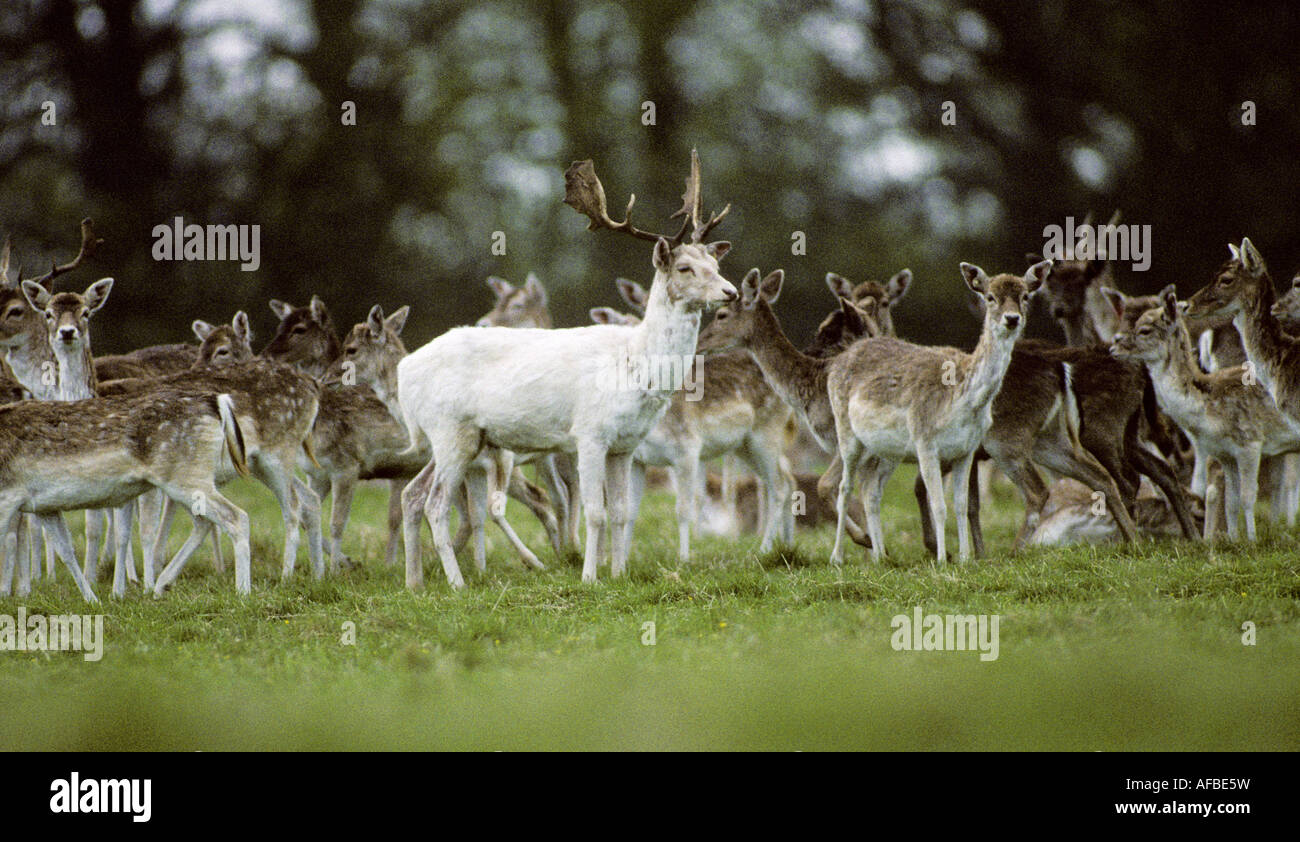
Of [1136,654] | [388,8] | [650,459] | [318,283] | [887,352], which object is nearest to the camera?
[1136,654]

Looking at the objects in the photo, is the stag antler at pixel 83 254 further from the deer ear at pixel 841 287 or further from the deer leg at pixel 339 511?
the deer ear at pixel 841 287

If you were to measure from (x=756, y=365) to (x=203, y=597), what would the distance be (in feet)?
15.8

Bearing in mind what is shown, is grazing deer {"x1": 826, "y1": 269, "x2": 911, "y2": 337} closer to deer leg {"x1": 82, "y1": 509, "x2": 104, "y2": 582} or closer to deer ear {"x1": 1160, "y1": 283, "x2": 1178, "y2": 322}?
deer ear {"x1": 1160, "y1": 283, "x2": 1178, "y2": 322}

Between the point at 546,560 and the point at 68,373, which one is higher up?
the point at 68,373

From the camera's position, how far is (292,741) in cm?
539

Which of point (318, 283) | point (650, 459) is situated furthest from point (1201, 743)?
point (318, 283)

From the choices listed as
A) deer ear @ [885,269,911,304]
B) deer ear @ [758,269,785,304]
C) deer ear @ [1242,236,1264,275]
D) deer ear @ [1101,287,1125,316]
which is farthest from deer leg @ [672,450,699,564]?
deer ear @ [1242,236,1264,275]

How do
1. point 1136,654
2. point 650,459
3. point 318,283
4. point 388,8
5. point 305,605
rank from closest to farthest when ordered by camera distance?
point 1136,654 → point 305,605 → point 650,459 → point 318,283 → point 388,8

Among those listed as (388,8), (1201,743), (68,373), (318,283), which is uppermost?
(388,8)

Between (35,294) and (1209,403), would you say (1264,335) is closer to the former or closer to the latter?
(1209,403)

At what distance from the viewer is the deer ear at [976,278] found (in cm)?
897

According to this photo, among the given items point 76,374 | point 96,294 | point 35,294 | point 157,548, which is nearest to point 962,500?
point 157,548

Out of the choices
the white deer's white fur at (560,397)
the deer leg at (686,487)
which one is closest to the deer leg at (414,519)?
the white deer's white fur at (560,397)

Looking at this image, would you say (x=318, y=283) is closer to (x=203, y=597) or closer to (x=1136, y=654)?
(x=203, y=597)
